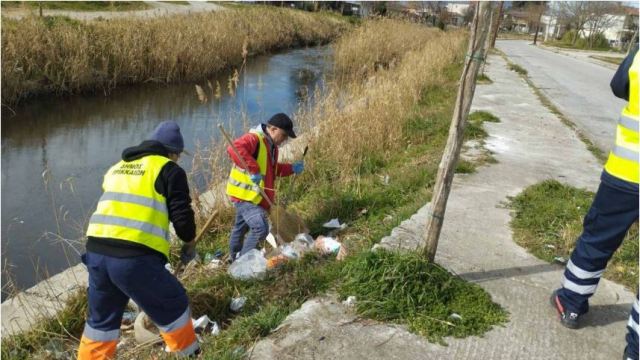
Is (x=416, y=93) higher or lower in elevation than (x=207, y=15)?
lower

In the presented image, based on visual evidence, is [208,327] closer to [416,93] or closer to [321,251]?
[321,251]

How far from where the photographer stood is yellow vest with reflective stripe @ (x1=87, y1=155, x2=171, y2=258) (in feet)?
8.90

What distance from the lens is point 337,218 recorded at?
5.00 metres

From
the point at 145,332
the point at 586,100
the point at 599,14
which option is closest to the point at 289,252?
the point at 145,332

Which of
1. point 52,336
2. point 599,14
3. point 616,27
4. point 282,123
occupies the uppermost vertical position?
point 599,14

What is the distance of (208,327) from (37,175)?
488 cm

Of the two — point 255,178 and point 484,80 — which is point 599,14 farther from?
point 255,178

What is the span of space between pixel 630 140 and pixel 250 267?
8.38ft

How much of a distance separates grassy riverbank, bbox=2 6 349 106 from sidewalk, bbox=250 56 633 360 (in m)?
4.56

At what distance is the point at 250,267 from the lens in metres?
3.79

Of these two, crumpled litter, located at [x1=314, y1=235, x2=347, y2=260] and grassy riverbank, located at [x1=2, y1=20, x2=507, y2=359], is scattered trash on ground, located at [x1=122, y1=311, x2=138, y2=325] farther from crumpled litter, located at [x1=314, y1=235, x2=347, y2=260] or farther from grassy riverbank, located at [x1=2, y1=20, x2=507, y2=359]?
crumpled litter, located at [x1=314, y1=235, x2=347, y2=260]

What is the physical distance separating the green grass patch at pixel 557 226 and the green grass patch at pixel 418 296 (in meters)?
1.07

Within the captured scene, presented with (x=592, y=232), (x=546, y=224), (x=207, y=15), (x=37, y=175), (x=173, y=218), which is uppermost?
(x=207, y=15)

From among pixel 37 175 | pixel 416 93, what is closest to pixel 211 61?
pixel 416 93
